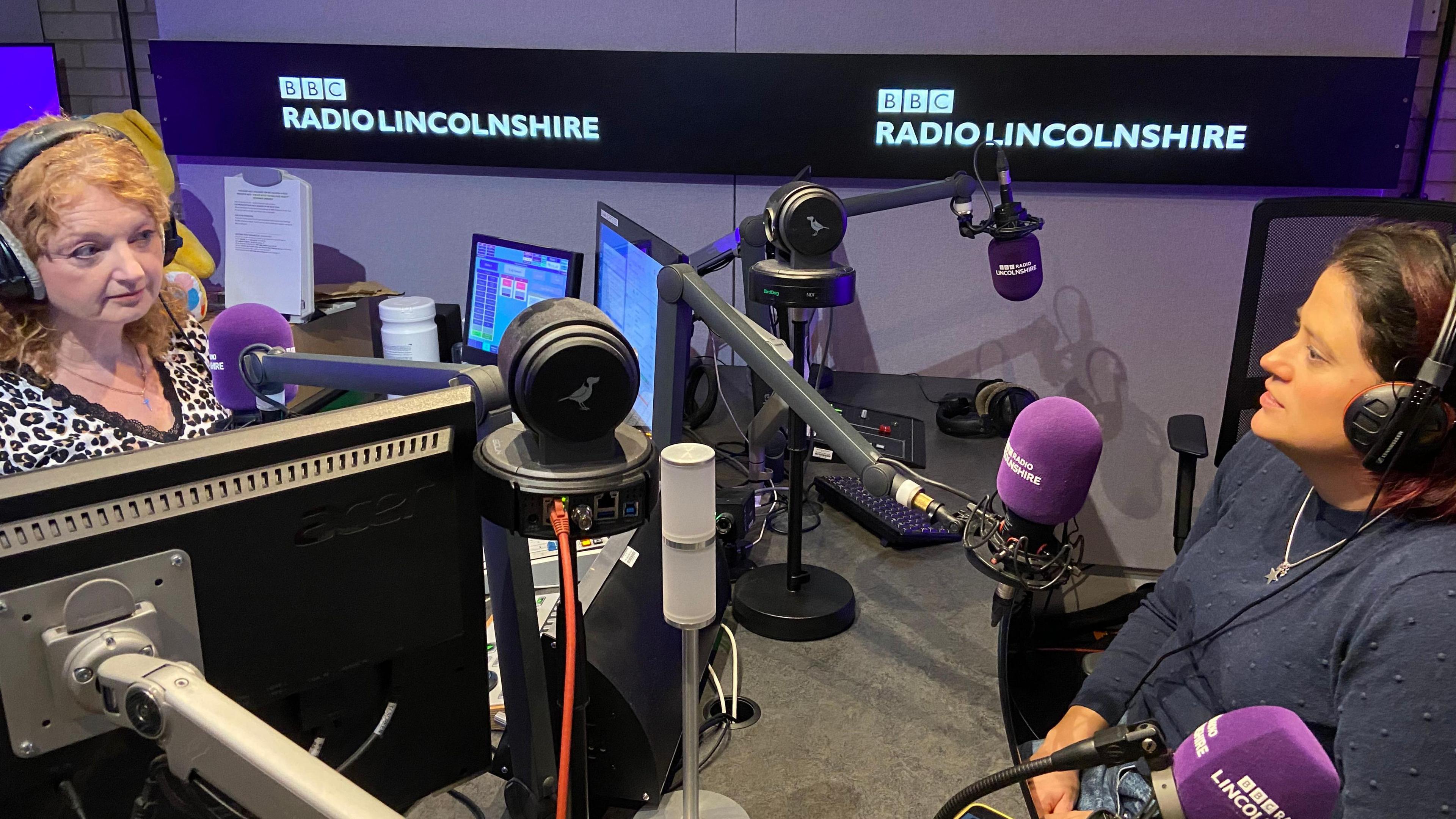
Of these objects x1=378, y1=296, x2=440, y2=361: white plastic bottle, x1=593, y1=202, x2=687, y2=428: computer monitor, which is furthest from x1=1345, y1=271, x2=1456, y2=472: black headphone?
x1=378, y1=296, x2=440, y2=361: white plastic bottle

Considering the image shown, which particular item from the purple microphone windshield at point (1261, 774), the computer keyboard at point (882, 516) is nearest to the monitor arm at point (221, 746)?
the purple microphone windshield at point (1261, 774)

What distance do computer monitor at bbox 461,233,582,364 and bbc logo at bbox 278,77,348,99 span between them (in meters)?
0.62

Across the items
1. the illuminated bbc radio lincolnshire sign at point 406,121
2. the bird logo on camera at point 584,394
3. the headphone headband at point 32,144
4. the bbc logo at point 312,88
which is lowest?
the bird logo on camera at point 584,394

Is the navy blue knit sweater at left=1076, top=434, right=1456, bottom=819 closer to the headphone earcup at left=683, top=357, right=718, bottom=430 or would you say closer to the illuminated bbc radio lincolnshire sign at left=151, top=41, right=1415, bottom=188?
the headphone earcup at left=683, top=357, right=718, bottom=430

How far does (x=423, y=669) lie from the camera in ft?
2.76

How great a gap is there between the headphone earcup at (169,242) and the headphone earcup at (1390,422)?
1522mm

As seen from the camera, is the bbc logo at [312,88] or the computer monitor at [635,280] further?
the bbc logo at [312,88]

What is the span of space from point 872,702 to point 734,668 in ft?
0.65

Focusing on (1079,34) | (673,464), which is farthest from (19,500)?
(1079,34)

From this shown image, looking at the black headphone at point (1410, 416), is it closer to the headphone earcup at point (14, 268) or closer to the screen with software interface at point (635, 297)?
the screen with software interface at point (635, 297)

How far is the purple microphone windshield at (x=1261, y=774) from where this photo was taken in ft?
2.41

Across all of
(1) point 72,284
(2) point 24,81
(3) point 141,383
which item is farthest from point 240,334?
(2) point 24,81

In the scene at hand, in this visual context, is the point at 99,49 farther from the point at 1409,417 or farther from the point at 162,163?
the point at 1409,417

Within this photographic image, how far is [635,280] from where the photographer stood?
1.93m
